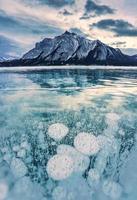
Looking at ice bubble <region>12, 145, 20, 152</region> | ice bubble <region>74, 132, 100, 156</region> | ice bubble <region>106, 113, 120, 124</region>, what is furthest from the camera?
ice bubble <region>106, 113, 120, 124</region>

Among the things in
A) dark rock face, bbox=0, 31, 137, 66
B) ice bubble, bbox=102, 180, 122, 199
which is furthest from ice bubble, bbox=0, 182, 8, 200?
dark rock face, bbox=0, 31, 137, 66

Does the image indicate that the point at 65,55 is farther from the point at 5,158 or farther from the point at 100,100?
the point at 5,158

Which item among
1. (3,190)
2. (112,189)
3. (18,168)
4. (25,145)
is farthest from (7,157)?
(112,189)

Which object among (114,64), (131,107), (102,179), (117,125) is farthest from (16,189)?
(114,64)

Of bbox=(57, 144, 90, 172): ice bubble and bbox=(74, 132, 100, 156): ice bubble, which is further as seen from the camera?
bbox=(74, 132, 100, 156): ice bubble

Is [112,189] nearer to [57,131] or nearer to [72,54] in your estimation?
[57,131]

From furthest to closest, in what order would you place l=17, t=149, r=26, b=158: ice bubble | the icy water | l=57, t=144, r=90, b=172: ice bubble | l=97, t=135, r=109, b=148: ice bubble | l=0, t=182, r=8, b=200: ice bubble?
1. l=97, t=135, r=109, b=148: ice bubble
2. l=17, t=149, r=26, b=158: ice bubble
3. l=57, t=144, r=90, b=172: ice bubble
4. the icy water
5. l=0, t=182, r=8, b=200: ice bubble

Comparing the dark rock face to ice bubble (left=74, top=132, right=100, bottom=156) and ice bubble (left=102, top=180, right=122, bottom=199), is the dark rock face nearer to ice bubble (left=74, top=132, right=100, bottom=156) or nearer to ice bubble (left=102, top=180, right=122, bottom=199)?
ice bubble (left=74, top=132, right=100, bottom=156)

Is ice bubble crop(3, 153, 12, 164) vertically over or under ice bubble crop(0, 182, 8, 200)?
over
